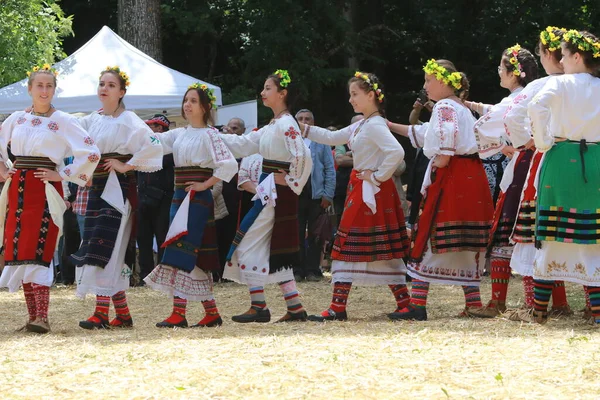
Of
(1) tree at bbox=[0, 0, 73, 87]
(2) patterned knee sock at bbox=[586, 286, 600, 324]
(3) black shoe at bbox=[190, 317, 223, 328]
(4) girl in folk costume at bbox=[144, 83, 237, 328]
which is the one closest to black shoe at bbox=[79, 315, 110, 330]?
(4) girl in folk costume at bbox=[144, 83, 237, 328]

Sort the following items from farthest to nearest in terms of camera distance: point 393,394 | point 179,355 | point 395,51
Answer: point 395,51
point 179,355
point 393,394

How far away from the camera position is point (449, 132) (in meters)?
6.14

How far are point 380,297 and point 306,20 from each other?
9129 mm

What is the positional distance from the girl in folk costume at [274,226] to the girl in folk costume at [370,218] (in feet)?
0.98

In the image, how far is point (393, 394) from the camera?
387 cm

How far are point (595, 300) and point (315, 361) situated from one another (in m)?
1.94

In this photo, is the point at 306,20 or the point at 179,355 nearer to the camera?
the point at 179,355

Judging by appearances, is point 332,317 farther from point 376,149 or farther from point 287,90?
point 287,90

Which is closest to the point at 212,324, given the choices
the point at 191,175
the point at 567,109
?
the point at 191,175

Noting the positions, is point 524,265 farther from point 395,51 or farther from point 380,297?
point 395,51

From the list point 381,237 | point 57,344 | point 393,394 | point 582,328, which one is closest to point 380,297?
point 381,237

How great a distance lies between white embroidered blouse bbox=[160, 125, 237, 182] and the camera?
20.4 ft

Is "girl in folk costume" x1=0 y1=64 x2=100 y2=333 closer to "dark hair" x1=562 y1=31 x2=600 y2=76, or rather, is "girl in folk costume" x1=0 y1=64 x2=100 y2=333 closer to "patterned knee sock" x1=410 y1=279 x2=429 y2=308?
"patterned knee sock" x1=410 y1=279 x2=429 y2=308

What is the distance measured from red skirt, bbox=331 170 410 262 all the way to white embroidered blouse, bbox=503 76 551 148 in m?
0.88
